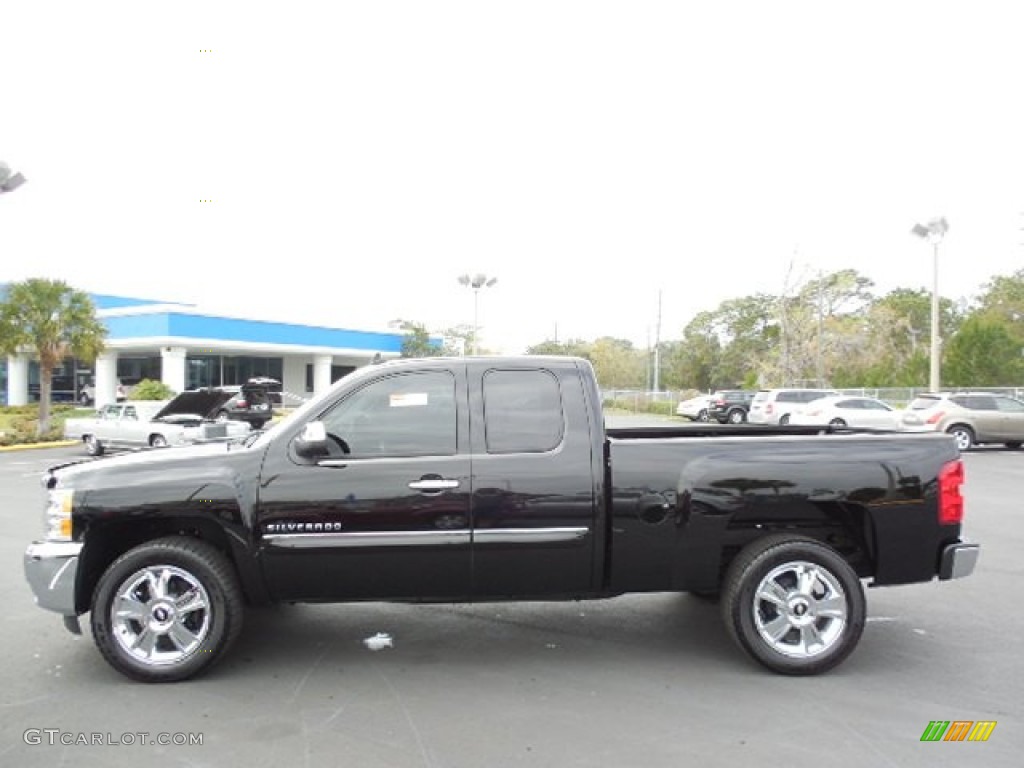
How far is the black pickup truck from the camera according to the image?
464 centimetres

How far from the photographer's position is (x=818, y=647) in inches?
187

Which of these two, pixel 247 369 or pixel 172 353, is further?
pixel 247 369

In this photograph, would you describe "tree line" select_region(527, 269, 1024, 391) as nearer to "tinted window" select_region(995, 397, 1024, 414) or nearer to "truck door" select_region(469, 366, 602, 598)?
"tinted window" select_region(995, 397, 1024, 414)

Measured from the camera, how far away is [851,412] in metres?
25.9

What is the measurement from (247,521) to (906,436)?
3.90 meters

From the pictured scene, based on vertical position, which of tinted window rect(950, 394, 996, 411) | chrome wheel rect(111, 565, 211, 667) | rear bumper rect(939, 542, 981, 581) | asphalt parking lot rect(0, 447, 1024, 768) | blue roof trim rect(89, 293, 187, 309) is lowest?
asphalt parking lot rect(0, 447, 1024, 768)

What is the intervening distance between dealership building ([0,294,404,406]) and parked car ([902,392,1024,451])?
23.3m

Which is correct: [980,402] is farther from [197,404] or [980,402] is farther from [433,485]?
[433,485]

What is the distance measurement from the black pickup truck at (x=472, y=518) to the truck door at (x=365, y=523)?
1cm

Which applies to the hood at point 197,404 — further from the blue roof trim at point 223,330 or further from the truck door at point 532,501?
the blue roof trim at point 223,330

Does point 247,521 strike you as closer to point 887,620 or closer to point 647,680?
point 647,680

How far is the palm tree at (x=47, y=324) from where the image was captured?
23.6 metres

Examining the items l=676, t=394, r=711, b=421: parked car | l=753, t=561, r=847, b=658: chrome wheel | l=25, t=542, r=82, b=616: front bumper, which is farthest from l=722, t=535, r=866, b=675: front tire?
l=676, t=394, r=711, b=421: parked car

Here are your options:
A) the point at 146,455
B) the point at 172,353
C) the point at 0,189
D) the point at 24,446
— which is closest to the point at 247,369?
the point at 172,353
